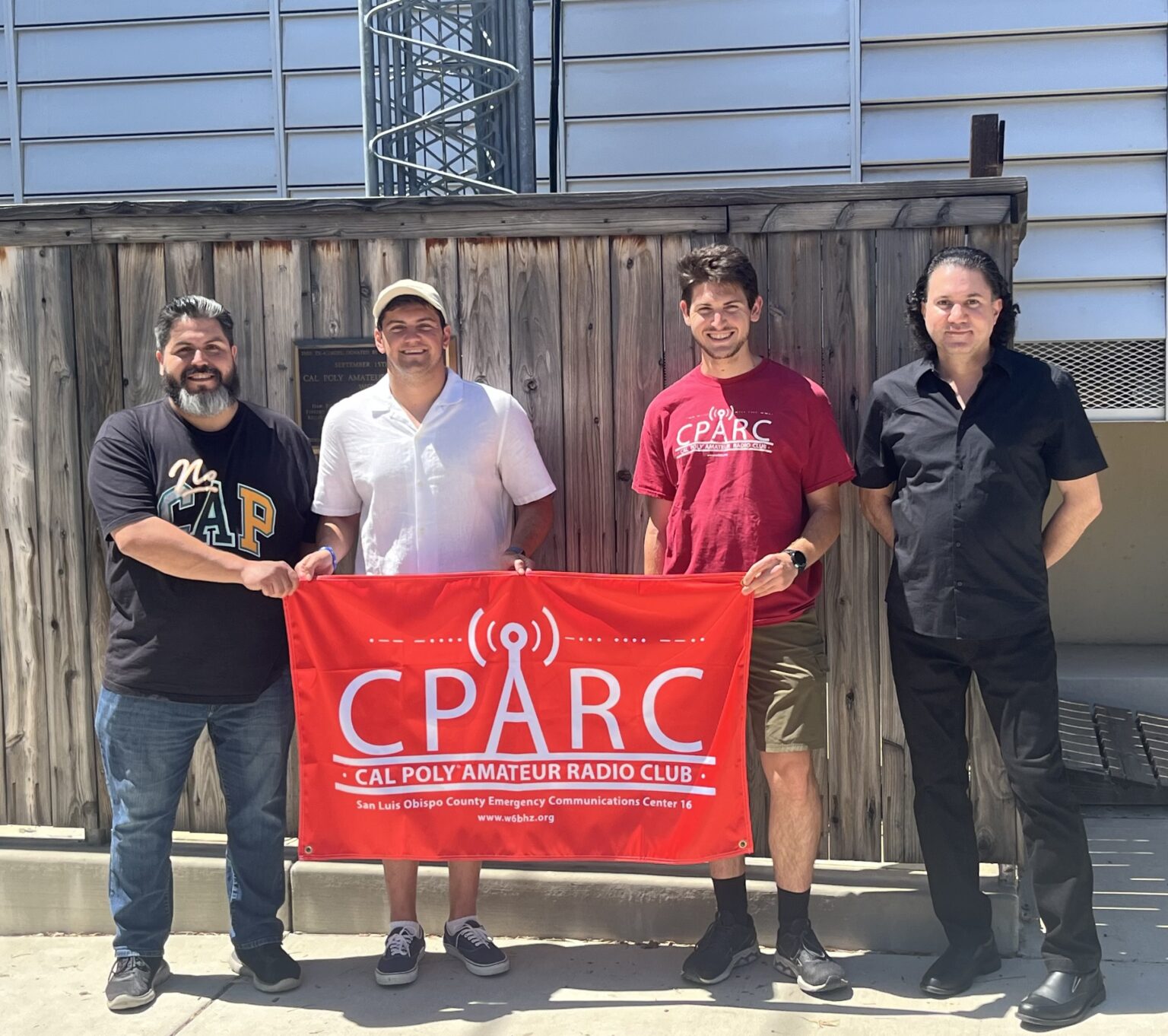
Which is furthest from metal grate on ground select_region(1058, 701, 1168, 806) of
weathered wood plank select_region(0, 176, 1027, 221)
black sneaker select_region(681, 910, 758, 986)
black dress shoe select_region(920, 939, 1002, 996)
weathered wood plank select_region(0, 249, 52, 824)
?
Result: weathered wood plank select_region(0, 249, 52, 824)

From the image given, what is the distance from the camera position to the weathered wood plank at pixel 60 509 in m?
4.41

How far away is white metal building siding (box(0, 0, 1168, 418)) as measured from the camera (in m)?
6.45

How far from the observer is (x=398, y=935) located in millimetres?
3861

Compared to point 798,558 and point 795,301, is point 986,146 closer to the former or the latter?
point 795,301

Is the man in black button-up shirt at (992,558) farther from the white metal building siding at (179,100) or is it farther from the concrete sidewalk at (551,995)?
the white metal building siding at (179,100)

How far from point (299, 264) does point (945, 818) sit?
2.92m

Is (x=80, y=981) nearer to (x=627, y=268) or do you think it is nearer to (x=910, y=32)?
(x=627, y=268)

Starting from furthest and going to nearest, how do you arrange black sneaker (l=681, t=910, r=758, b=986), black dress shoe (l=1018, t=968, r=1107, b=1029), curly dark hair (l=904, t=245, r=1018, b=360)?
black sneaker (l=681, t=910, r=758, b=986)
curly dark hair (l=904, t=245, r=1018, b=360)
black dress shoe (l=1018, t=968, r=1107, b=1029)

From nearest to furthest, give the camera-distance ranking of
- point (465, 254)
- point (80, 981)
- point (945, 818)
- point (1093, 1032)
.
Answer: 1. point (1093, 1032)
2. point (945, 818)
3. point (80, 981)
4. point (465, 254)

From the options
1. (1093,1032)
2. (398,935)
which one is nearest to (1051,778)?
(1093,1032)

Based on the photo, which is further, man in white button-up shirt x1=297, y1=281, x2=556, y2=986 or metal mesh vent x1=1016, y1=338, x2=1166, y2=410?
metal mesh vent x1=1016, y1=338, x2=1166, y2=410

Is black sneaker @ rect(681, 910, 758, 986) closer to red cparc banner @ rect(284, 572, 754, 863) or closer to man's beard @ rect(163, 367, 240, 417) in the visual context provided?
red cparc banner @ rect(284, 572, 754, 863)

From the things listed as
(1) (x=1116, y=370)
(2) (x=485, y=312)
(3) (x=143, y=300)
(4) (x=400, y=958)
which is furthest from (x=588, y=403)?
(1) (x=1116, y=370)

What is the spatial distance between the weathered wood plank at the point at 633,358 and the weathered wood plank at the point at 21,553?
2169 mm
